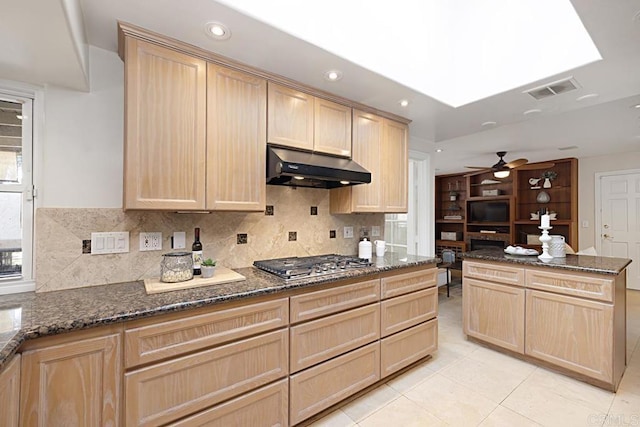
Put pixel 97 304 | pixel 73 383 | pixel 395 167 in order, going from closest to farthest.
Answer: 1. pixel 73 383
2. pixel 97 304
3. pixel 395 167

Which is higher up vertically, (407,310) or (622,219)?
(622,219)

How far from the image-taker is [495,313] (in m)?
2.83

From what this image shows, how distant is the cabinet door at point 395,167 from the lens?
2.85 metres

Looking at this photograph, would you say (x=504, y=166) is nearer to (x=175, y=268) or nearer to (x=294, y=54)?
(x=294, y=54)

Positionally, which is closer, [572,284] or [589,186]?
[572,284]

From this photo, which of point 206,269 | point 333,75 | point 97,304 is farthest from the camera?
point 333,75

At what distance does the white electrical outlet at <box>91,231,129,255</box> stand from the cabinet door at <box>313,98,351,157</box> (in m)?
1.49

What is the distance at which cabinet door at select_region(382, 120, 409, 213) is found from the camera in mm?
2848

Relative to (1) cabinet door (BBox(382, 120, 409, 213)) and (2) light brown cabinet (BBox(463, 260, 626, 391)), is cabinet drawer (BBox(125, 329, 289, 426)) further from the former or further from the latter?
(2) light brown cabinet (BBox(463, 260, 626, 391))

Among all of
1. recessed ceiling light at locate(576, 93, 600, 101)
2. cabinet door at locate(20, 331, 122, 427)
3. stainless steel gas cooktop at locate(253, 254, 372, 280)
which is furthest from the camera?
recessed ceiling light at locate(576, 93, 600, 101)

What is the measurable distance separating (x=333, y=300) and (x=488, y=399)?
56.9 inches

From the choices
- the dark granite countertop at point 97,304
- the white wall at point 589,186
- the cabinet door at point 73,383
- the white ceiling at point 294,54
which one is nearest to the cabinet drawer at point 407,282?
the dark granite countertop at point 97,304

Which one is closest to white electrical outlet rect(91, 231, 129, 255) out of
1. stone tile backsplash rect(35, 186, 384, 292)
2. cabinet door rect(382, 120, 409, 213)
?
stone tile backsplash rect(35, 186, 384, 292)

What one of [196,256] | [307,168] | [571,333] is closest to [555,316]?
[571,333]
